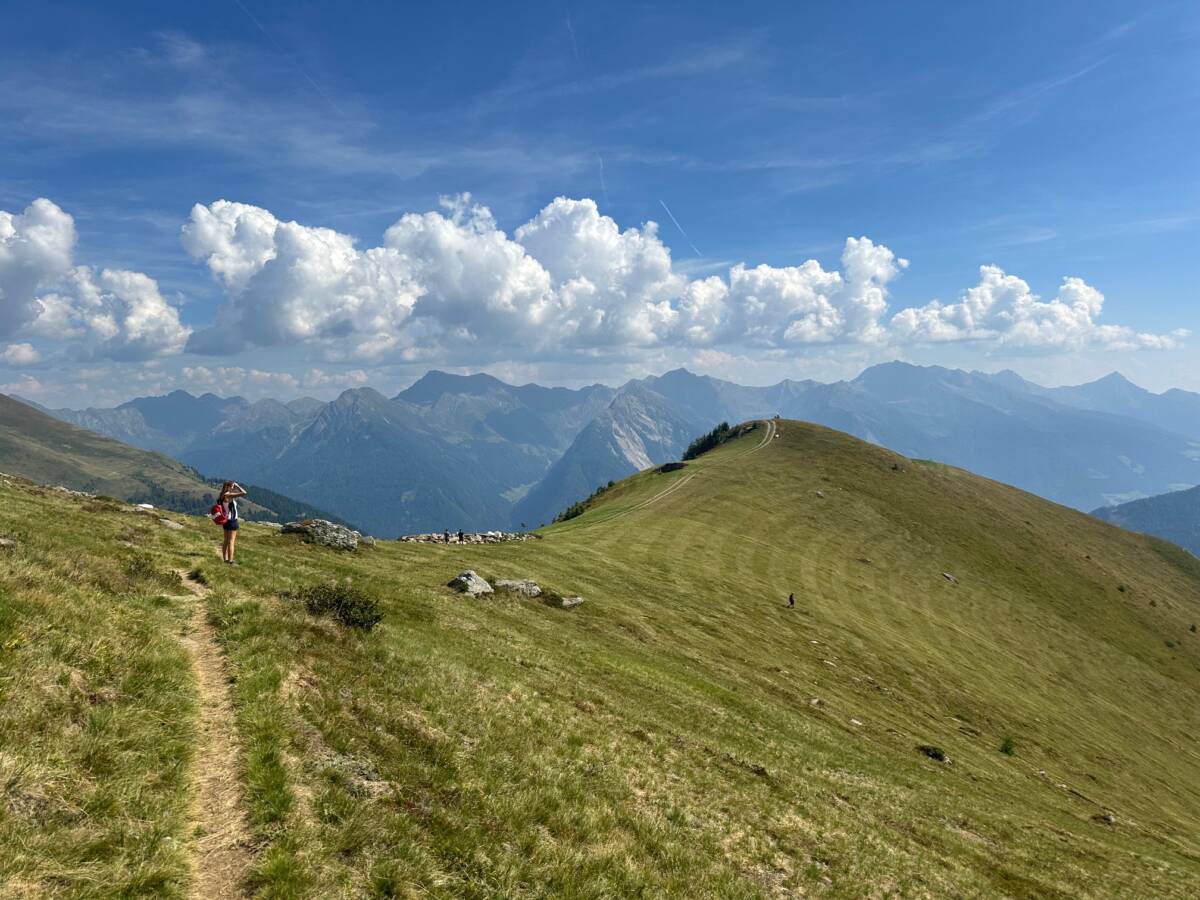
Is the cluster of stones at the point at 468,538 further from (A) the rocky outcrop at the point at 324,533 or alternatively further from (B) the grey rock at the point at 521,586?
(B) the grey rock at the point at 521,586

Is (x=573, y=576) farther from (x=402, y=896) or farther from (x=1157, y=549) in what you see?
(x=1157, y=549)

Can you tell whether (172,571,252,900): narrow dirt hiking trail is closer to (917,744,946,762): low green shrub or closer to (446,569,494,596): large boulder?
(446,569,494,596): large boulder

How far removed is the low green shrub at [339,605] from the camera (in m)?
21.4

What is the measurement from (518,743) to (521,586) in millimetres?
23613

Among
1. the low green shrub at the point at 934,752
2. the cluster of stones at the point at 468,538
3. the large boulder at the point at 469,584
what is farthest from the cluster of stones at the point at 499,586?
the low green shrub at the point at 934,752

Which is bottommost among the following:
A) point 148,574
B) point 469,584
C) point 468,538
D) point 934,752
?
point 934,752

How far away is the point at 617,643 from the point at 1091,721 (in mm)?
59759

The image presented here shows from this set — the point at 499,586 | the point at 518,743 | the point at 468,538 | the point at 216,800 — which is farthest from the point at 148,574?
the point at 468,538

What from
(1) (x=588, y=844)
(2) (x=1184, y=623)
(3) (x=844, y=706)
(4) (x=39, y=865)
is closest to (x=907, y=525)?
(2) (x=1184, y=623)

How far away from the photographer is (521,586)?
131ft

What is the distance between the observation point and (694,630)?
44531mm

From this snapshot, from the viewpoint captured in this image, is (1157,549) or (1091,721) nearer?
(1091,721)

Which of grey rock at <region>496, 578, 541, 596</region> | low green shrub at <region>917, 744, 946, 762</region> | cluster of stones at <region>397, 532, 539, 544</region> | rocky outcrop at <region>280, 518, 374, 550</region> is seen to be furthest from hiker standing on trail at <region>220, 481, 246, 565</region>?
low green shrub at <region>917, 744, 946, 762</region>

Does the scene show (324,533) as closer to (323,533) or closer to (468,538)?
(323,533)
